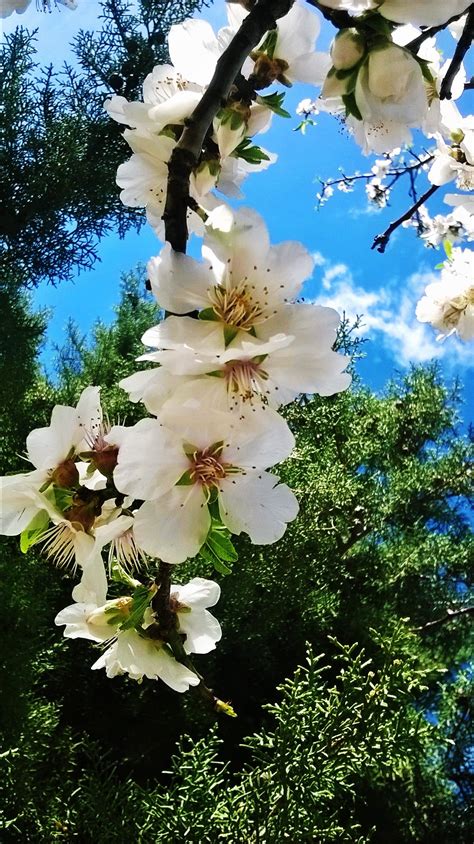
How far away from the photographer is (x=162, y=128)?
29 centimetres

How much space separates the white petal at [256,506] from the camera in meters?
0.26

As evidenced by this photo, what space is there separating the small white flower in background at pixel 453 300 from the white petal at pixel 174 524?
0.45 metres

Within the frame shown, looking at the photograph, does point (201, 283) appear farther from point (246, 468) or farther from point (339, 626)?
point (339, 626)

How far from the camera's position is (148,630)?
323 millimetres

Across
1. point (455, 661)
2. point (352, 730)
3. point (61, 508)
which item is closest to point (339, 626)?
point (455, 661)

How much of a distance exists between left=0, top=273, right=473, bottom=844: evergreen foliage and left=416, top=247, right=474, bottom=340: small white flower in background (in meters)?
0.38

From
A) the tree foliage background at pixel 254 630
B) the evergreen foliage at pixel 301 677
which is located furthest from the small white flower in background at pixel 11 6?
the evergreen foliage at pixel 301 677

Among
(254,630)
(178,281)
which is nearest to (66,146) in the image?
(254,630)

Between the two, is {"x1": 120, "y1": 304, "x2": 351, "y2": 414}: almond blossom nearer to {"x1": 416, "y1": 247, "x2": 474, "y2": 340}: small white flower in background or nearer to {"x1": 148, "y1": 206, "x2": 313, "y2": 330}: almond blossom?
{"x1": 148, "y1": 206, "x2": 313, "y2": 330}: almond blossom

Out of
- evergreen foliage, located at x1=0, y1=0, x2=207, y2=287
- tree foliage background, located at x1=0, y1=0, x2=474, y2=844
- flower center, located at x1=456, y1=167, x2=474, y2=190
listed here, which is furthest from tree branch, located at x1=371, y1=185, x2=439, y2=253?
evergreen foliage, located at x1=0, y1=0, x2=207, y2=287

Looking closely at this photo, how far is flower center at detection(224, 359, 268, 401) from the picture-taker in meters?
0.22

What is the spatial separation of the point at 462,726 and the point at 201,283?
6.35ft

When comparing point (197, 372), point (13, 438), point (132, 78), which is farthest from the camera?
point (132, 78)

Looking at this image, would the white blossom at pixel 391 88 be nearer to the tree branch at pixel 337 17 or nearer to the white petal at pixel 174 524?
the tree branch at pixel 337 17
